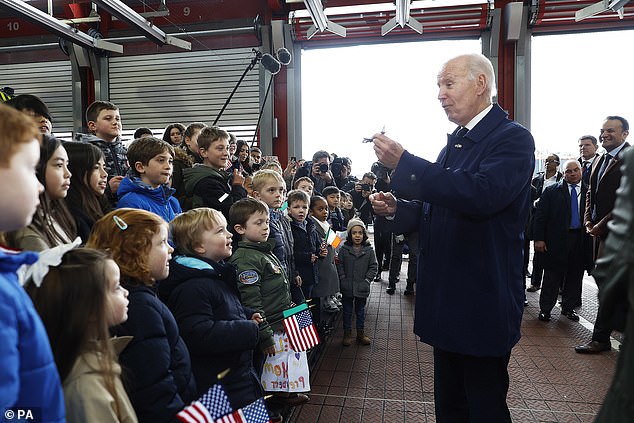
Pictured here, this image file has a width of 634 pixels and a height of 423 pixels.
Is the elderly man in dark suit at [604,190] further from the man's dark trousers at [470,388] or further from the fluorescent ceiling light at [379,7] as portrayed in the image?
the fluorescent ceiling light at [379,7]

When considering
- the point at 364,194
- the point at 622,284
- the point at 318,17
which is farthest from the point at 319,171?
the point at 622,284

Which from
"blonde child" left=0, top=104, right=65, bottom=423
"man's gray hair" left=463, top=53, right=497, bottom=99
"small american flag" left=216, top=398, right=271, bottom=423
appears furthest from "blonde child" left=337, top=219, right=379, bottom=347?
"blonde child" left=0, top=104, right=65, bottom=423

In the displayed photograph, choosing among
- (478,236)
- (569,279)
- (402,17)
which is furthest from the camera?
(402,17)

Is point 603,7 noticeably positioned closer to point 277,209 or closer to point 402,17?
point 402,17

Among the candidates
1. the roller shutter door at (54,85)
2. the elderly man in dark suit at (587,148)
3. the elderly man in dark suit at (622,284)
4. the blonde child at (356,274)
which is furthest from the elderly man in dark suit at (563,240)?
the roller shutter door at (54,85)

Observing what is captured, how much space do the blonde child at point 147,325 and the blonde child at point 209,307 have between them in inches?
9.3

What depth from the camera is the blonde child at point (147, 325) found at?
1586mm

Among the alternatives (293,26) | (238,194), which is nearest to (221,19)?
(293,26)

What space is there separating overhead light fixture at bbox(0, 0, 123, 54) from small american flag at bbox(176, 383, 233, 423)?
6.14 metres

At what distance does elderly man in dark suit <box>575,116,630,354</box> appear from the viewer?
4008 mm

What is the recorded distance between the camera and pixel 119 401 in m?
1.35

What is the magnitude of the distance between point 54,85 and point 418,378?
1017 centimetres

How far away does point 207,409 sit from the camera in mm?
1466

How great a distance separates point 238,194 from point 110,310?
2.25 metres
